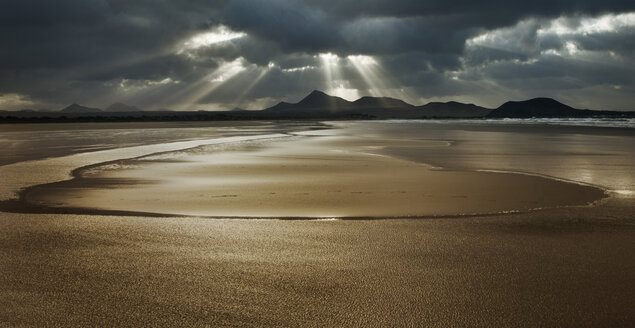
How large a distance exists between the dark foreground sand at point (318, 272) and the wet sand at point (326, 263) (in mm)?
18

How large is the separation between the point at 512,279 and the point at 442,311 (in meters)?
1.09

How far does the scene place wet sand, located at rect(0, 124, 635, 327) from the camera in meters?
3.90

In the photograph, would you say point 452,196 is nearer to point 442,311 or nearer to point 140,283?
point 442,311

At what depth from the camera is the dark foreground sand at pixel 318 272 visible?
3.87 meters

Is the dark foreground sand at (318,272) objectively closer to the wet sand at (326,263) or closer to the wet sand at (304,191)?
the wet sand at (326,263)

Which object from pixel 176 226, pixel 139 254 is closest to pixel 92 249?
pixel 139 254

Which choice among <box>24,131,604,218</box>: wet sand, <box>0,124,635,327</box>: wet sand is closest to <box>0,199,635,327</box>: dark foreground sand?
<box>0,124,635,327</box>: wet sand

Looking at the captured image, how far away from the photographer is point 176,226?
6.79m

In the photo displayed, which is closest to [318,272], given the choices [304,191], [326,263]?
[326,263]

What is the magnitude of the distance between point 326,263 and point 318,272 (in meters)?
0.31

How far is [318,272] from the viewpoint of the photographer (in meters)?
4.86

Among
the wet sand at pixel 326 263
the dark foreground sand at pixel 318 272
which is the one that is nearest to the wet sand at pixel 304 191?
the wet sand at pixel 326 263

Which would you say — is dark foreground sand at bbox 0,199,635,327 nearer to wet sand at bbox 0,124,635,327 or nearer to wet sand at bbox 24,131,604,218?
wet sand at bbox 0,124,635,327

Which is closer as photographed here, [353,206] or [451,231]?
[451,231]
